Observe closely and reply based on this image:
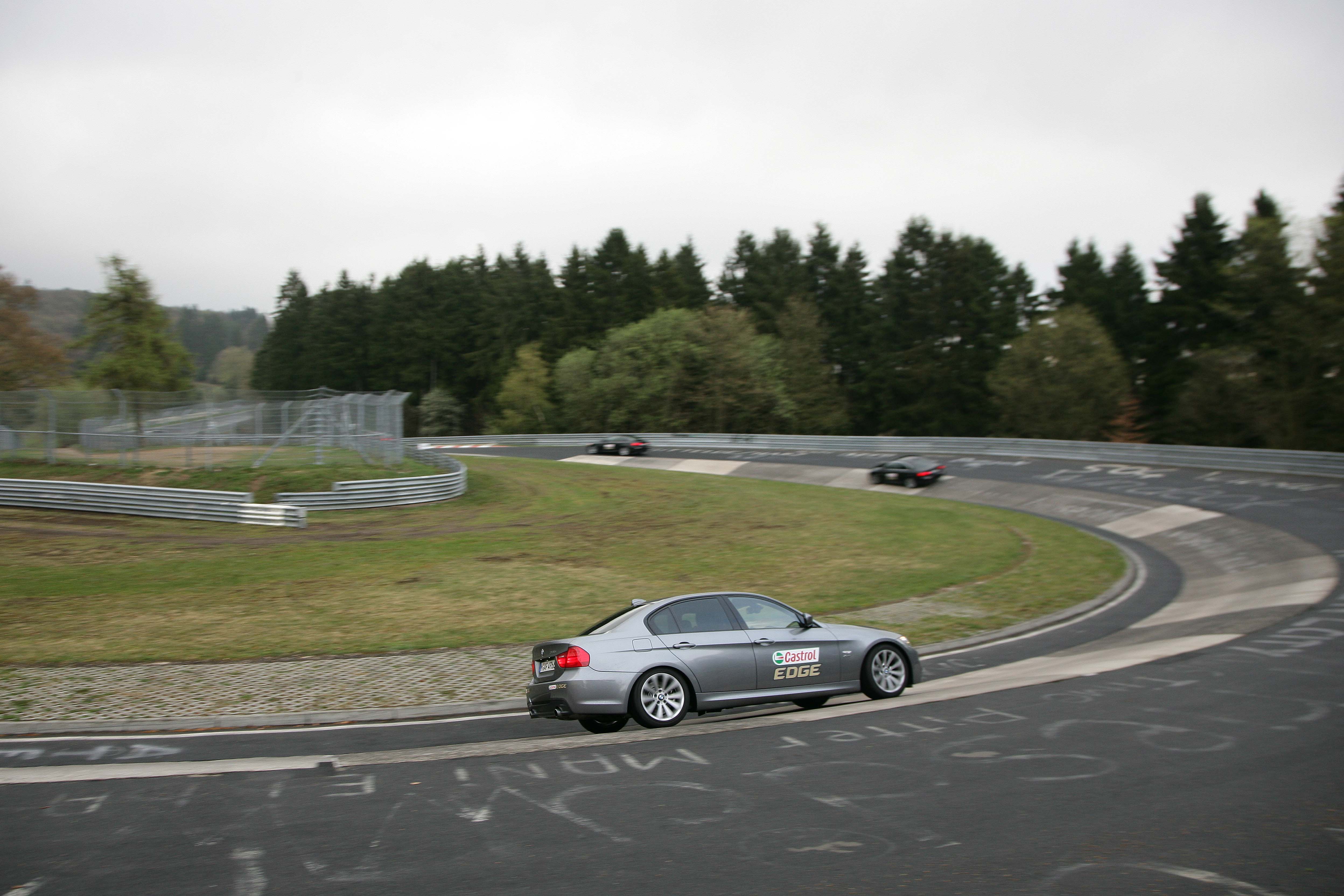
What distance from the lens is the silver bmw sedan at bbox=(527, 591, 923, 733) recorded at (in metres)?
8.67

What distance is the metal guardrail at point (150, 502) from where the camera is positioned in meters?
24.1

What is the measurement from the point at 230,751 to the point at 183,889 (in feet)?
12.9

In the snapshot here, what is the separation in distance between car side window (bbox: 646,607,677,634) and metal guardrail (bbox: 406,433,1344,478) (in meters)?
26.8

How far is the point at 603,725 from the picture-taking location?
29.7 ft

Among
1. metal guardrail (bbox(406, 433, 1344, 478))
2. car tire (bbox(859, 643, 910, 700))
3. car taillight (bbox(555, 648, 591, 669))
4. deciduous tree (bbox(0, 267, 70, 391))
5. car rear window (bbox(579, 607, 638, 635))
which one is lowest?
car tire (bbox(859, 643, 910, 700))

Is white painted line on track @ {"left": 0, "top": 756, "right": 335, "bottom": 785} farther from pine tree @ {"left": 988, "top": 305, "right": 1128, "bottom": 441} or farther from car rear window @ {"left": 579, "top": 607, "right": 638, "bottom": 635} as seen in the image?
pine tree @ {"left": 988, "top": 305, "right": 1128, "bottom": 441}

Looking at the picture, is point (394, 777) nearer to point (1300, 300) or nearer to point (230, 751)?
point (230, 751)

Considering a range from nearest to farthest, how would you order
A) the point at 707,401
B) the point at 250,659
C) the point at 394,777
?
the point at 394,777 < the point at 250,659 < the point at 707,401

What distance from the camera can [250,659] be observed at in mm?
12211

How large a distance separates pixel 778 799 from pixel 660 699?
2726 millimetres

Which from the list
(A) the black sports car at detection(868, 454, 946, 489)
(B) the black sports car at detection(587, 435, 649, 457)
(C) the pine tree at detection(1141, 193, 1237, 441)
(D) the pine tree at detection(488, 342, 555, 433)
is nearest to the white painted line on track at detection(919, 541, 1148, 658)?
(A) the black sports car at detection(868, 454, 946, 489)

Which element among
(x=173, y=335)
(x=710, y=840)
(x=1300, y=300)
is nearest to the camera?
(x=710, y=840)

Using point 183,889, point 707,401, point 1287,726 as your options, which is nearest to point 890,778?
point 1287,726

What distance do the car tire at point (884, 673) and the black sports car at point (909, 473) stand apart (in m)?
26.0
